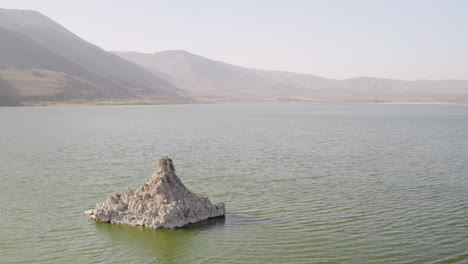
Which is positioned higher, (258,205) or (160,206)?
(160,206)

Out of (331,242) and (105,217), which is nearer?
(331,242)

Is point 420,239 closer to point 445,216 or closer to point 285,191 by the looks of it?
point 445,216

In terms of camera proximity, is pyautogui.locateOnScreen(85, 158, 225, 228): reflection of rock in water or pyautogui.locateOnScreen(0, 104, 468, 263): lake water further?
pyautogui.locateOnScreen(85, 158, 225, 228): reflection of rock in water

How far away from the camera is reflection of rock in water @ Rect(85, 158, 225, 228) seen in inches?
717

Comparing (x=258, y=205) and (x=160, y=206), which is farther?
(x=258, y=205)

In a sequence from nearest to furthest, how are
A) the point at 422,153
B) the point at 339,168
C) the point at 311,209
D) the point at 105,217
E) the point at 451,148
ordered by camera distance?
the point at 105,217 → the point at 311,209 → the point at 339,168 → the point at 422,153 → the point at 451,148

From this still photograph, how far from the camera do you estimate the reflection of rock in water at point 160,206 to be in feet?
59.8

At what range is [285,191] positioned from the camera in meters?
24.4

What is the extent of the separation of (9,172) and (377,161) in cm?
2552

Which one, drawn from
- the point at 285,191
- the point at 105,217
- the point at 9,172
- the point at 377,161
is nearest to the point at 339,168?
the point at 377,161

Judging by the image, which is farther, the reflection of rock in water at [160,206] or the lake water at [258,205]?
the reflection of rock in water at [160,206]

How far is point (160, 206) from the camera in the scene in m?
18.4

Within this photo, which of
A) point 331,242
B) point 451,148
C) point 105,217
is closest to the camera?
point 331,242

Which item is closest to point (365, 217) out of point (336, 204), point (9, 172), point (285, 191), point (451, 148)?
point (336, 204)
